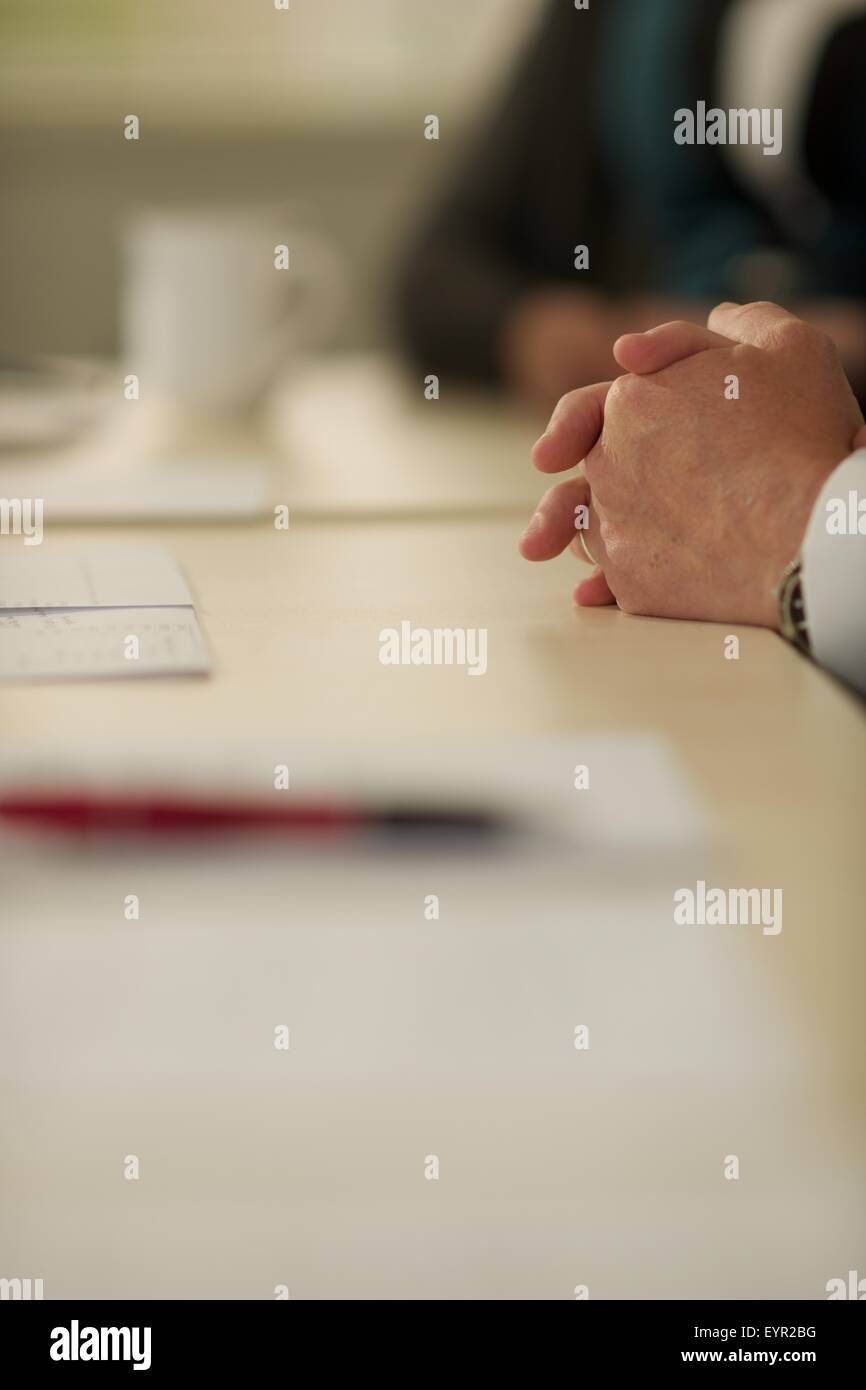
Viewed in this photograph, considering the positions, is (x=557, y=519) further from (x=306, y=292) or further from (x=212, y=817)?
(x=306, y=292)

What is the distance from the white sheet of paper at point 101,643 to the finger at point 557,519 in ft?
0.47

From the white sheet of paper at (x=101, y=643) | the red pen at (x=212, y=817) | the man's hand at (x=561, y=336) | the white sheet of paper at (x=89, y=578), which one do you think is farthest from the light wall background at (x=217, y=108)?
the red pen at (x=212, y=817)

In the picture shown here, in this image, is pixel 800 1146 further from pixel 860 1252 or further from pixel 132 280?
pixel 132 280

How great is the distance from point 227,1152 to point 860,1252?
109mm

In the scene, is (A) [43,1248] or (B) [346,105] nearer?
(A) [43,1248]

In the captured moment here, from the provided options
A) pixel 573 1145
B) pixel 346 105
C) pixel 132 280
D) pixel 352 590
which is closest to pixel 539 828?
pixel 573 1145

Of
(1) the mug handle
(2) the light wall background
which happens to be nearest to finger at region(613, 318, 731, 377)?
(1) the mug handle

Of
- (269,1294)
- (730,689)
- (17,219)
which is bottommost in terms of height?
(269,1294)

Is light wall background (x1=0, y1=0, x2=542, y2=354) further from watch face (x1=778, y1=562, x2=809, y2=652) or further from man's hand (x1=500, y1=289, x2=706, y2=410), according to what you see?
watch face (x1=778, y1=562, x2=809, y2=652)

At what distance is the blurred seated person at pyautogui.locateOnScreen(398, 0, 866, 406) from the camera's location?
1293 millimetres

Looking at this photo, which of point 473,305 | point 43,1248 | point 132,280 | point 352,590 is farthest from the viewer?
point 473,305

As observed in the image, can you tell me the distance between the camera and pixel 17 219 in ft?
7.15

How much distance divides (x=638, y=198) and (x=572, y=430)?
1.12 meters

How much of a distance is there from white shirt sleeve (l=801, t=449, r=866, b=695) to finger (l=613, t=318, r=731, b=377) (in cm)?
9
